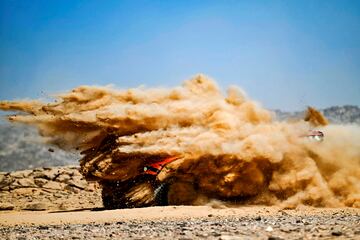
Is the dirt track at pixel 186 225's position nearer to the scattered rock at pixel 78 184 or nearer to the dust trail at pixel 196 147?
the dust trail at pixel 196 147

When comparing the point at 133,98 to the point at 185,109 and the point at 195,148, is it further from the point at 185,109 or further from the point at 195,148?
the point at 195,148

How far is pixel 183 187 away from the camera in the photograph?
51.0 feet

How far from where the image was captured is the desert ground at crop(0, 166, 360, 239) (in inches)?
313

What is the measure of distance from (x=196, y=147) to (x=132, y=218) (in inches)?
140

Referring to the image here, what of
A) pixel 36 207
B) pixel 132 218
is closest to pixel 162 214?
pixel 132 218

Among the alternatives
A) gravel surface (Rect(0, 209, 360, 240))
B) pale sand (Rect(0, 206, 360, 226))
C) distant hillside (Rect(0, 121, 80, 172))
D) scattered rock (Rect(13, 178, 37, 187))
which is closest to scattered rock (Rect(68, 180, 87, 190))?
scattered rock (Rect(13, 178, 37, 187))

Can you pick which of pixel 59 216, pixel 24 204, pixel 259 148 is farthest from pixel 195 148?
pixel 24 204

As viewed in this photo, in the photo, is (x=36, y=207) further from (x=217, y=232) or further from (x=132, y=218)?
(x=217, y=232)

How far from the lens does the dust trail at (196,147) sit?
1459 cm

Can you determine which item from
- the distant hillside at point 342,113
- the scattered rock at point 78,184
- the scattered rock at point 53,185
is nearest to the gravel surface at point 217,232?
the scattered rock at point 53,185

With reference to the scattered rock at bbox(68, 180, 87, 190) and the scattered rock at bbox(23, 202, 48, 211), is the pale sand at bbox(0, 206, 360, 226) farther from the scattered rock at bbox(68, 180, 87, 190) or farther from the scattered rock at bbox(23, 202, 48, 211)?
the scattered rock at bbox(68, 180, 87, 190)

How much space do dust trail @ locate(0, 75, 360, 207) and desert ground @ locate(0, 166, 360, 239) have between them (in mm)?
986

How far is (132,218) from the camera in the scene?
12539mm

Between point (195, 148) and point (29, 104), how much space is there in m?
5.63
